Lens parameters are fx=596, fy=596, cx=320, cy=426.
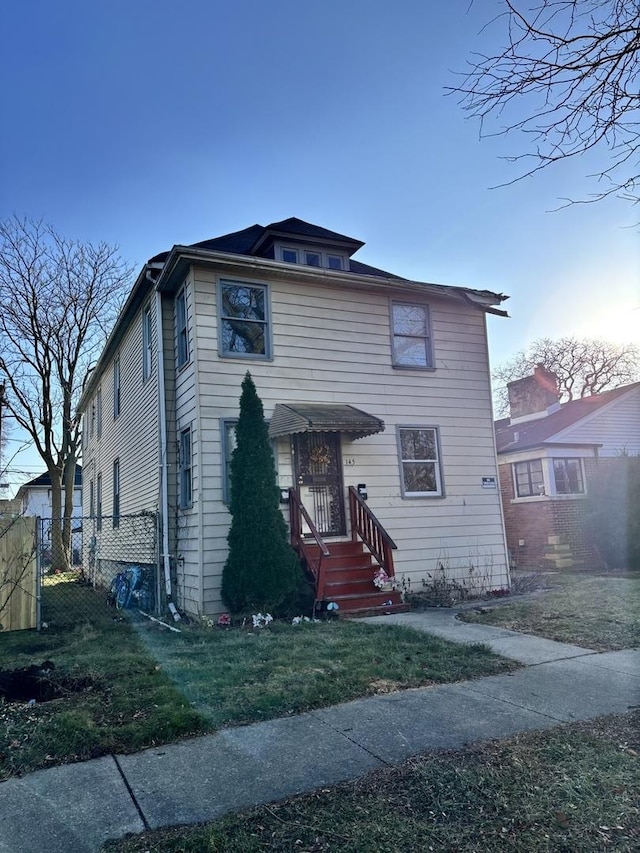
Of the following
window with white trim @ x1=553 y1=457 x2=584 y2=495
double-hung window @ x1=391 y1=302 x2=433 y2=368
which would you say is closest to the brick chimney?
window with white trim @ x1=553 y1=457 x2=584 y2=495

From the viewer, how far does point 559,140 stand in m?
3.70

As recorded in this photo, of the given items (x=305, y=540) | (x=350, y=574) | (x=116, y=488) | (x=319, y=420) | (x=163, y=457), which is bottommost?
(x=350, y=574)

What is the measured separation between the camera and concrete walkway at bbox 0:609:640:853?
275cm

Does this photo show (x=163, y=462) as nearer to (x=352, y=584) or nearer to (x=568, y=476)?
(x=352, y=584)

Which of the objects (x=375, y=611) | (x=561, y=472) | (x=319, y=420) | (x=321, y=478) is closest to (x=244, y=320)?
(x=319, y=420)

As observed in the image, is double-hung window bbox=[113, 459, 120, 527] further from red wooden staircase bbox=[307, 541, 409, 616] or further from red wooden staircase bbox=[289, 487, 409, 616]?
red wooden staircase bbox=[307, 541, 409, 616]

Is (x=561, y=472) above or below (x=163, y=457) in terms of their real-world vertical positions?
below

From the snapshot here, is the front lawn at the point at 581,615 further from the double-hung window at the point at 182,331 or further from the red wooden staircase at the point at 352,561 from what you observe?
the double-hung window at the point at 182,331

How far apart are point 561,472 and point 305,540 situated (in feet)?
29.3

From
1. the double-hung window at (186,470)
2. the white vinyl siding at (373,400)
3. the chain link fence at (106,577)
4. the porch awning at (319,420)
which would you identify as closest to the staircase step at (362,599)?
the white vinyl siding at (373,400)

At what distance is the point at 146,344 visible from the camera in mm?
11500

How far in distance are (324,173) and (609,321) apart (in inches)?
159

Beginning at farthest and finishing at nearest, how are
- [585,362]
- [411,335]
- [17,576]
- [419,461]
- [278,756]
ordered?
[585,362]
[411,335]
[419,461]
[17,576]
[278,756]

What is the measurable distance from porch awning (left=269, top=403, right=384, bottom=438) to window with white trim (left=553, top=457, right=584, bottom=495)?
7710mm
